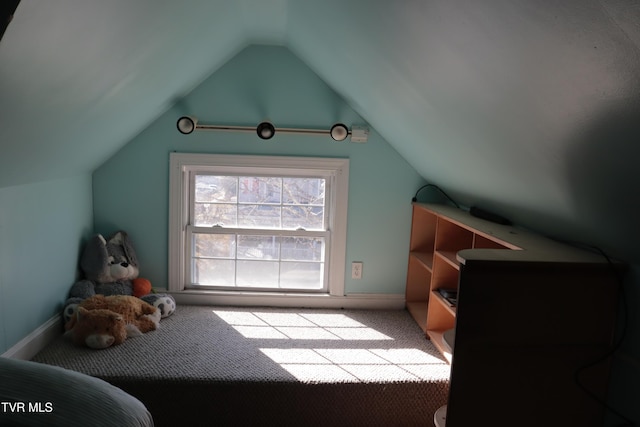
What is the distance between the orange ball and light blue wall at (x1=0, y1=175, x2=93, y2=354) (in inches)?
13.7

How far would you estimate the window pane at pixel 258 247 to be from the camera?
2885 millimetres

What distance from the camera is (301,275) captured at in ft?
9.57

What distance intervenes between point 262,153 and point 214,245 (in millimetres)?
716

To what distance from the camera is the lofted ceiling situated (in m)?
0.86

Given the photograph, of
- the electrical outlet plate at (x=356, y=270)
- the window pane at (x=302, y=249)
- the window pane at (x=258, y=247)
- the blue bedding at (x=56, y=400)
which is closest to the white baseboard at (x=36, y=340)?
→ the blue bedding at (x=56, y=400)

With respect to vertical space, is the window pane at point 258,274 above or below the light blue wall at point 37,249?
below

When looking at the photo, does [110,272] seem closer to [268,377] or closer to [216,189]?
[216,189]

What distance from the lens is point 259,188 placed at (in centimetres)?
285

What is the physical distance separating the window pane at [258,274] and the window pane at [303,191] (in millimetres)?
457

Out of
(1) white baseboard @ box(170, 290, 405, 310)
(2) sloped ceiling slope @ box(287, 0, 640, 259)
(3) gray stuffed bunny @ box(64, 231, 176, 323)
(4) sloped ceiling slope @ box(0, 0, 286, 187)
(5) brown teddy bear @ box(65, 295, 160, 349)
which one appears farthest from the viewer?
(1) white baseboard @ box(170, 290, 405, 310)

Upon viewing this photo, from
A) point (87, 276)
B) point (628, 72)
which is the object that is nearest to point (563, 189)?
point (628, 72)

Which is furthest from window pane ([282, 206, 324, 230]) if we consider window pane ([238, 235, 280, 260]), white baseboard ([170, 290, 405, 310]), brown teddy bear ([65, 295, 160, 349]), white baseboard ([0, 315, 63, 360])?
white baseboard ([0, 315, 63, 360])

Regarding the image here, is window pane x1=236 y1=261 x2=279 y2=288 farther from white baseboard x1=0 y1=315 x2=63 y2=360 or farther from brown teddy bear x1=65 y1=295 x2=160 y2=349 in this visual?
white baseboard x1=0 y1=315 x2=63 y2=360

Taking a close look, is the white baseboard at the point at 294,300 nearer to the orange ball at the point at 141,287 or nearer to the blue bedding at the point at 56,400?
the orange ball at the point at 141,287
